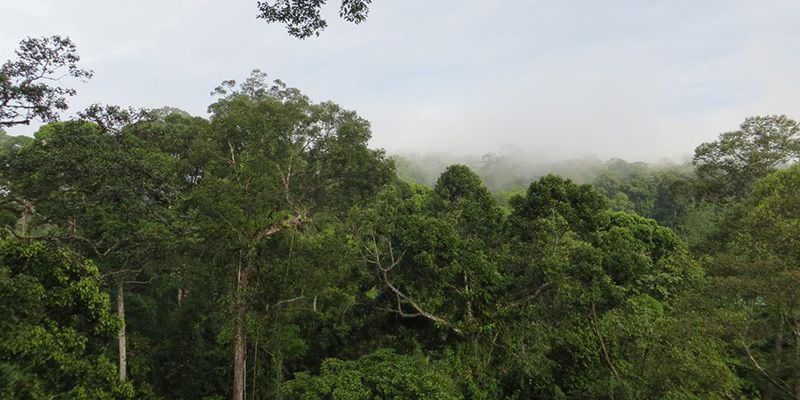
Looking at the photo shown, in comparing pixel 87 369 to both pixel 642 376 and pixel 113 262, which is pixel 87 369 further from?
pixel 642 376

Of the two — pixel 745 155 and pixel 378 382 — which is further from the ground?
pixel 745 155

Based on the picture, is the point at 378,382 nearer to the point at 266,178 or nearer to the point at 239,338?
the point at 239,338

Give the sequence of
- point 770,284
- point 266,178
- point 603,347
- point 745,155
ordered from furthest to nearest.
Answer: point 745,155
point 603,347
point 266,178
point 770,284

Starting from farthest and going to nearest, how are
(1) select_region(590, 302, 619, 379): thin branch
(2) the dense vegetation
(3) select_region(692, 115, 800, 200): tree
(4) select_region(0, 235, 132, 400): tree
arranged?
(3) select_region(692, 115, 800, 200): tree, (1) select_region(590, 302, 619, 379): thin branch, (2) the dense vegetation, (4) select_region(0, 235, 132, 400): tree

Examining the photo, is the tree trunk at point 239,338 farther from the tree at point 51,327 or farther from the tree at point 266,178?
the tree at point 51,327

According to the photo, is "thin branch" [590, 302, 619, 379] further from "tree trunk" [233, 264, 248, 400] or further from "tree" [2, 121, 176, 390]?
"tree" [2, 121, 176, 390]

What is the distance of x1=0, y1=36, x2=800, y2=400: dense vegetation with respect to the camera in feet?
29.1

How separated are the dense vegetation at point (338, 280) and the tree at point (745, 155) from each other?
23.1 ft

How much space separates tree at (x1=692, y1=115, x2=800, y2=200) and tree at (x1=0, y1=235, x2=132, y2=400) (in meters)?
26.2

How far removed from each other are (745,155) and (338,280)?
21.1m

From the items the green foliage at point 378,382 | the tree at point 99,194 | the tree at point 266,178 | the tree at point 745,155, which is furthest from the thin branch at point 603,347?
the tree at point 745,155

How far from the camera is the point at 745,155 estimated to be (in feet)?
68.5

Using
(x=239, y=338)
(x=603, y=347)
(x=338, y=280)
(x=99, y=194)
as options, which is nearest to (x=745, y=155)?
(x=603, y=347)

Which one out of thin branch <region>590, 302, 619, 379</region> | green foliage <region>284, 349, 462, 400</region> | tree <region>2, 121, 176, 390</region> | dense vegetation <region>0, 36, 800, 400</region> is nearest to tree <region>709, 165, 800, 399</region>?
dense vegetation <region>0, 36, 800, 400</region>
